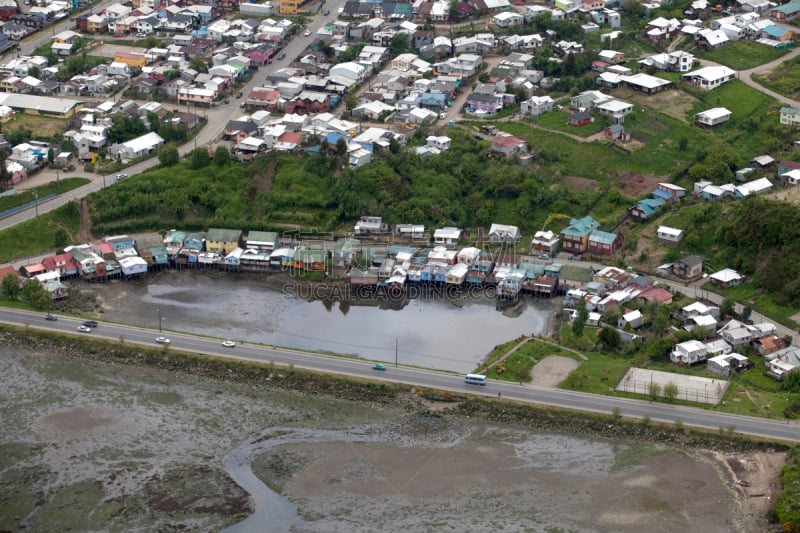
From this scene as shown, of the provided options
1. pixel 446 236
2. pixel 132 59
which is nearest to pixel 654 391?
pixel 446 236

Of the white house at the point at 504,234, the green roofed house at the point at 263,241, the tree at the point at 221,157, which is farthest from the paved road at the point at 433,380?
the tree at the point at 221,157

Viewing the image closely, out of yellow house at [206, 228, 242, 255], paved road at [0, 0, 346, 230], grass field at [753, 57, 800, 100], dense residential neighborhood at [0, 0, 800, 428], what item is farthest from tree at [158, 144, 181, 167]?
grass field at [753, 57, 800, 100]

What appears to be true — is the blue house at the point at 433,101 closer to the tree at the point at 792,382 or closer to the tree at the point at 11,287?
the tree at the point at 11,287

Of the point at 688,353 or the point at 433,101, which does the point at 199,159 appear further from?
the point at 688,353

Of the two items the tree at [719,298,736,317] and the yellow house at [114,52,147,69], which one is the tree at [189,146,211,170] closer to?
the yellow house at [114,52,147,69]

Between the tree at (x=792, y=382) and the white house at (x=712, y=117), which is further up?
the white house at (x=712, y=117)

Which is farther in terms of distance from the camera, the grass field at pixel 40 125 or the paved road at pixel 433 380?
the grass field at pixel 40 125
